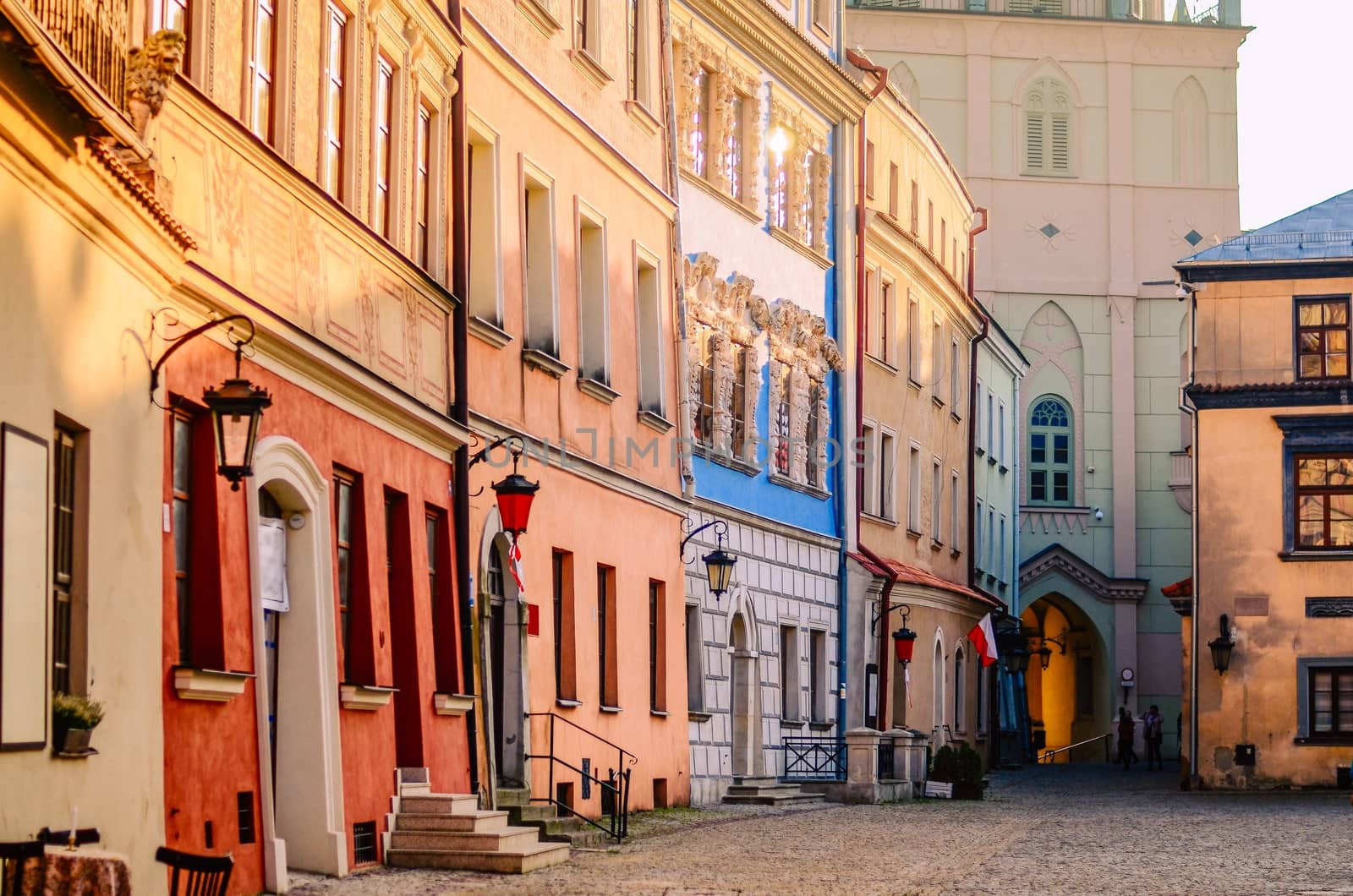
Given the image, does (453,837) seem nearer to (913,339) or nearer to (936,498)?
(913,339)

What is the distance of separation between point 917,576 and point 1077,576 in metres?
21.1

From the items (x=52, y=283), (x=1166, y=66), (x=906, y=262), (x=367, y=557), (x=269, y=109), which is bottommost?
(x=367, y=557)

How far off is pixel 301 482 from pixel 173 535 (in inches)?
85.4

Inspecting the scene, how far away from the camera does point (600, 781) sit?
65.7 feet

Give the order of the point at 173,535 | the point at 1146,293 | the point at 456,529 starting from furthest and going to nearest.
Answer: the point at 1146,293 → the point at 456,529 → the point at 173,535

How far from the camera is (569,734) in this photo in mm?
22094

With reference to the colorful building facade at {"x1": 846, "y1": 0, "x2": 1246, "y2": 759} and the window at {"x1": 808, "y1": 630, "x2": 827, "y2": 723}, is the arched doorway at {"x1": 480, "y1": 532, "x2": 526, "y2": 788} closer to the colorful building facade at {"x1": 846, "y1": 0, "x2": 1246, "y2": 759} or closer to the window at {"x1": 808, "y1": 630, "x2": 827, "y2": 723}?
the window at {"x1": 808, "y1": 630, "x2": 827, "y2": 723}

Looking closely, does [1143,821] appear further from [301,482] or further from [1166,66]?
[1166,66]

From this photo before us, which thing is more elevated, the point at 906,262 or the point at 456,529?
the point at 906,262

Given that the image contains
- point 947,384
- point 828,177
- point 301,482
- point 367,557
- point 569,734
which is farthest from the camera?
point 947,384

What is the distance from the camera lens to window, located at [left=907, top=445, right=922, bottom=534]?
139 feet

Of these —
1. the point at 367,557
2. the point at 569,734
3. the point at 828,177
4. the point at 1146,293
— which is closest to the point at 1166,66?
the point at 1146,293

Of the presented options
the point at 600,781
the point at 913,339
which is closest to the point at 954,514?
the point at 913,339

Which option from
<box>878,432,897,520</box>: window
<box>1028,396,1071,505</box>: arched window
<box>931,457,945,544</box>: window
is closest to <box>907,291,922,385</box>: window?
<box>878,432,897,520</box>: window
